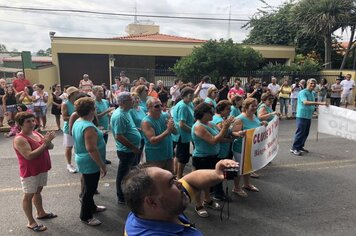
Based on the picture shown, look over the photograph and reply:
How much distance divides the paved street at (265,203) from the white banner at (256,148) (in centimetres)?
50

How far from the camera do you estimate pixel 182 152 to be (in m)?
5.32

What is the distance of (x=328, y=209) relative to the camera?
15.3 ft

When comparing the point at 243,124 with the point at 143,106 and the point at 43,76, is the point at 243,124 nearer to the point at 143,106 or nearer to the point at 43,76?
the point at 143,106

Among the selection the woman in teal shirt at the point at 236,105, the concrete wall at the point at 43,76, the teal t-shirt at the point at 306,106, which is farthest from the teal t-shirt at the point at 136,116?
the concrete wall at the point at 43,76

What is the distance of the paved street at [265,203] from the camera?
4.11m

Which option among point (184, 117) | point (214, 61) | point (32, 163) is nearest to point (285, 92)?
point (214, 61)

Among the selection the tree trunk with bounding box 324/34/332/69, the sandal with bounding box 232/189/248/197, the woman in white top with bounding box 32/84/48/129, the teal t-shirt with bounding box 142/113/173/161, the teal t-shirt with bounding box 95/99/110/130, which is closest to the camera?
the teal t-shirt with bounding box 142/113/173/161

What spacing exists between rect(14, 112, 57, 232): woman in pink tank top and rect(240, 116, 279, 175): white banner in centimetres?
279

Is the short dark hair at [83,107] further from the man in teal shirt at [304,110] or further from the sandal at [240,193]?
the man in teal shirt at [304,110]

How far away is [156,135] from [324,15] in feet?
66.5

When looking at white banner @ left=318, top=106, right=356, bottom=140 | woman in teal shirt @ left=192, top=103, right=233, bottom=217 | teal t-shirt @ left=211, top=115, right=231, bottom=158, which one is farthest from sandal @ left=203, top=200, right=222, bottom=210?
white banner @ left=318, top=106, right=356, bottom=140

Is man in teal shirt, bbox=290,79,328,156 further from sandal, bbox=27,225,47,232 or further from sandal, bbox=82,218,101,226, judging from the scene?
sandal, bbox=27,225,47,232

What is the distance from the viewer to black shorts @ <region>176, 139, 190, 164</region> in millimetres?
5289

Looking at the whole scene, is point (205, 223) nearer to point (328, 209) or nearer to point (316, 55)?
point (328, 209)
